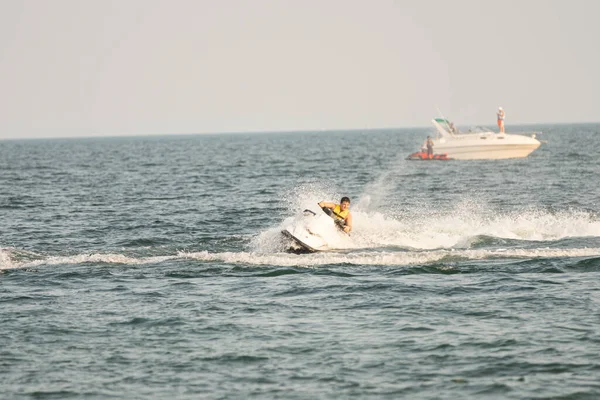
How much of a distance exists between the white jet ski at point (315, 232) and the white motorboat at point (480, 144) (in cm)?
3943

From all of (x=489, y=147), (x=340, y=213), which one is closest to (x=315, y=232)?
(x=340, y=213)

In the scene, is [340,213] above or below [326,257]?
above

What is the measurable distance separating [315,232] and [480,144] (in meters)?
41.0

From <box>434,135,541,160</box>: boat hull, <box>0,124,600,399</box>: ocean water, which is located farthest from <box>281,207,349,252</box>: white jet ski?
<box>434,135,541,160</box>: boat hull

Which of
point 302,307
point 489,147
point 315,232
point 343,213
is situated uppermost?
point 489,147

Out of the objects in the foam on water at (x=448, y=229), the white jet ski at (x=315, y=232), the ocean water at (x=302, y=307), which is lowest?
the ocean water at (x=302, y=307)

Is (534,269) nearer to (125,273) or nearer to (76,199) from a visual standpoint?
(125,273)

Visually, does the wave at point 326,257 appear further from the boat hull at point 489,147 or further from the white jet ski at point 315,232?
the boat hull at point 489,147

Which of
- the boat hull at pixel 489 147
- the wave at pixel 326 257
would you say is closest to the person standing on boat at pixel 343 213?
the wave at pixel 326 257

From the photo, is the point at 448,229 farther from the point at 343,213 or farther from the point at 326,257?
the point at 326,257

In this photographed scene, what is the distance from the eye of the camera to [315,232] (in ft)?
70.0

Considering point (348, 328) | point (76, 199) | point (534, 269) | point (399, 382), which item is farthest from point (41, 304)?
point (76, 199)

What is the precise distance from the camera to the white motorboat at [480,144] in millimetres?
60594

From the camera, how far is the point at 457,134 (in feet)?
205
